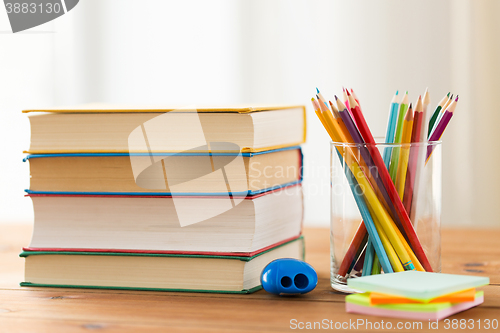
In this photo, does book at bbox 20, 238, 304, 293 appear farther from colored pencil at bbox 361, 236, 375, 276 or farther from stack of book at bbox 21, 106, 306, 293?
colored pencil at bbox 361, 236, 375, 276

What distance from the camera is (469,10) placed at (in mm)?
1393

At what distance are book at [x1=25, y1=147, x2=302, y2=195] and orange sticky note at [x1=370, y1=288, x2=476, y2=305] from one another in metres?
0.17

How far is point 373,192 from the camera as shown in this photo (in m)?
0.59

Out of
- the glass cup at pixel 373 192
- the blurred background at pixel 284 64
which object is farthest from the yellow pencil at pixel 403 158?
the blurred background at pixel 284 64

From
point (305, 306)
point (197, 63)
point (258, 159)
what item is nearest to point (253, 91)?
point (197, 63)

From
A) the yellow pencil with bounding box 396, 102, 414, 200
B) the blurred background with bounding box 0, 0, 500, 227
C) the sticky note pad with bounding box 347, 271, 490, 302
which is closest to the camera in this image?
the sticky note pad with bounding box 347, 271, 490, 302

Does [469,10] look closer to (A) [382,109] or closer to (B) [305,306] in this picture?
(A) [382,109]

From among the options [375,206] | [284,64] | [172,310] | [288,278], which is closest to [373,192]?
[375,206]

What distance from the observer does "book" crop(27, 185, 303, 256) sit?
620 millimetres

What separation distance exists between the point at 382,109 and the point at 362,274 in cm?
91

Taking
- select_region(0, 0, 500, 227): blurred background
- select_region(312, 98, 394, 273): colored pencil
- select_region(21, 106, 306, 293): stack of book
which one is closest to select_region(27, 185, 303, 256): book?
select_region(21, 106, 306, 293): stack of book

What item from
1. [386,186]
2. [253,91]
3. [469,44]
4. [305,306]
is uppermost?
[469,44]

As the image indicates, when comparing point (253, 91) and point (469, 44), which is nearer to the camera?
point (469, 44)

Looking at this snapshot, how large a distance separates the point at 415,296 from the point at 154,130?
322mm
